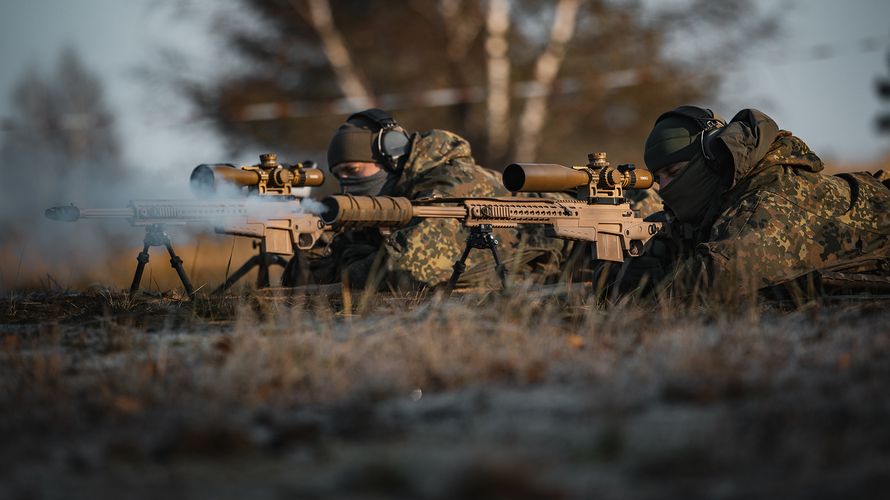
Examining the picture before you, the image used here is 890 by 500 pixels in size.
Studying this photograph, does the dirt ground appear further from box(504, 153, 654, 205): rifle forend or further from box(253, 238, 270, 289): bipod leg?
box(253, 238, 270, 289): bipod leg

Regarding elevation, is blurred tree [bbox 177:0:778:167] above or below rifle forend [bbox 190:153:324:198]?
above

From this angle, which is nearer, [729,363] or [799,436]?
[799,436]

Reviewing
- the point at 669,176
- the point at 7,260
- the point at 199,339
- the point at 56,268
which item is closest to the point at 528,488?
the point at 199,339

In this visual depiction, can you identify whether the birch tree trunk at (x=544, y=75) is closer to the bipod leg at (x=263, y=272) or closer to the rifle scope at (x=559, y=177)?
the bipod leg at (x=263, y=272)

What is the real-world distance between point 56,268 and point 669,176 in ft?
33.1

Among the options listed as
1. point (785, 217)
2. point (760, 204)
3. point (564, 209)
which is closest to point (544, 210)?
point (564, 209)

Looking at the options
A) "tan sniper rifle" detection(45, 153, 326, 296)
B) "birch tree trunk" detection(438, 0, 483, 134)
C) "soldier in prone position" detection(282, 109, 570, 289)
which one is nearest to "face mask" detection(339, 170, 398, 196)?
"soldier in prone position" detection(282, 109, 570, 289)

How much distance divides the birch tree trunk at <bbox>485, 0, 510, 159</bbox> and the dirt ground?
13.0m

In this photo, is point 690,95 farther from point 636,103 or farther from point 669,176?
point 669,176

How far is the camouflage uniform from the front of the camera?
7.73 m

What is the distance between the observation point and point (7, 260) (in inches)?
512

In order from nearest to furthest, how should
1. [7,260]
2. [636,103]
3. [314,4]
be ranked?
[7,260]
[314,4]
[636,103]

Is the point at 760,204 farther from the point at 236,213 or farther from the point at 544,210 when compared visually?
the point at 236,213

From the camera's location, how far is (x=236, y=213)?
7438 mm
